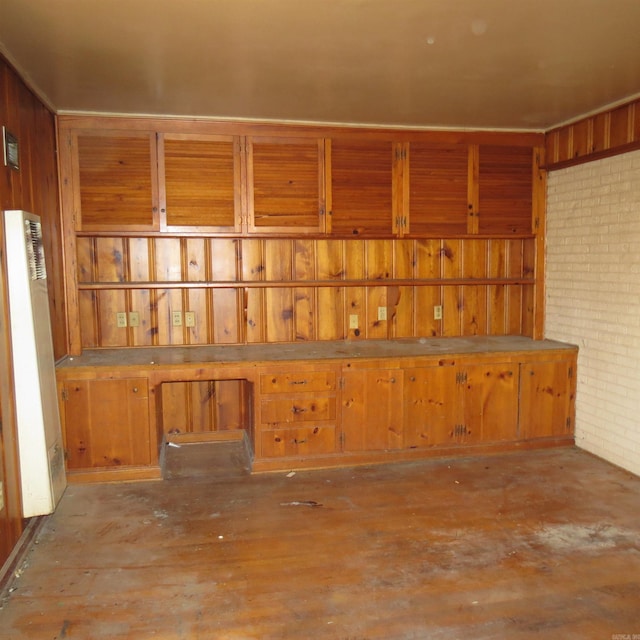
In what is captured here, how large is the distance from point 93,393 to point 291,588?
1802 millimetres

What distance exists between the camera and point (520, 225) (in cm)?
440

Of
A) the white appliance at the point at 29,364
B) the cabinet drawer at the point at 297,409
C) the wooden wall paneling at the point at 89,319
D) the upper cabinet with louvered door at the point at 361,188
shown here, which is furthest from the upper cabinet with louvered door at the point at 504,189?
the white appliance at the point at 29,364

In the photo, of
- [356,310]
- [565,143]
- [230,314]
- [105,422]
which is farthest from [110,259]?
[565,143]

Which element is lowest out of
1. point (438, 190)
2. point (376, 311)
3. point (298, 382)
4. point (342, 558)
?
point (342, 558)

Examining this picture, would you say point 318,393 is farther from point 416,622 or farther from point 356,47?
point 356,47

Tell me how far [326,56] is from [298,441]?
231 cm

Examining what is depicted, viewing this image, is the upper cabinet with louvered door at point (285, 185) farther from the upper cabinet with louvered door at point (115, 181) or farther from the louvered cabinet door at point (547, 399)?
the louvered cabinet door at point (547, 399)

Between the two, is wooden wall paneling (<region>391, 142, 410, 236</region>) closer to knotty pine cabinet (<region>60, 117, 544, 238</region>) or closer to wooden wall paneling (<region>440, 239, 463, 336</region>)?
knotty pine cabinet (<region>60, 117, 544, 238</region>)

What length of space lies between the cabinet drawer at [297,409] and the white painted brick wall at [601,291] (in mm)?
1867

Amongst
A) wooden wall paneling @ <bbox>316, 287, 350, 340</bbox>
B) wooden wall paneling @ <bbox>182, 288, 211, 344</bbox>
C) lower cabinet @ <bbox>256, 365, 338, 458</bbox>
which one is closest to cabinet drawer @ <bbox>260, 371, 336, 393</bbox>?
lower cabinet @ <bbox>256, 365, 338, 458</bbox>

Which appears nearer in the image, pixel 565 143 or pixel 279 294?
pixel 565 143

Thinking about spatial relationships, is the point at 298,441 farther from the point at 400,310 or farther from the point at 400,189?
the point at 400,189

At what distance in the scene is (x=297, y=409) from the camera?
3.73 m

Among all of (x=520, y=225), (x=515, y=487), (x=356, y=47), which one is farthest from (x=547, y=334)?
(x=356, y=47)
